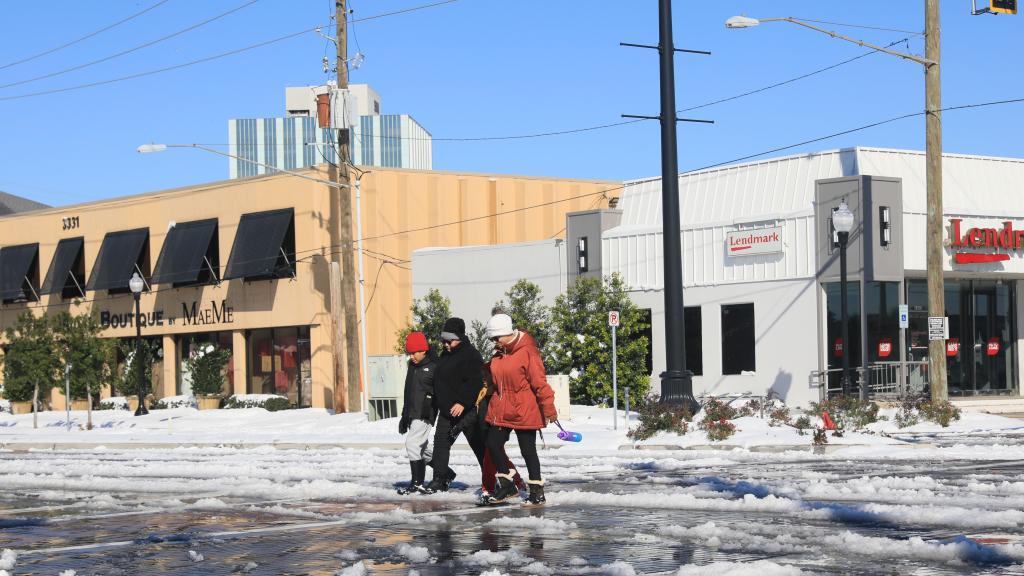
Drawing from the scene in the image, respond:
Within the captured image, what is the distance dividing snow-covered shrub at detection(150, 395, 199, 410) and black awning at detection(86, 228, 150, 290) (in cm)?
488

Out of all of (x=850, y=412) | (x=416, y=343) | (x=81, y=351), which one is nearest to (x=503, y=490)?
(x=416, y=343)

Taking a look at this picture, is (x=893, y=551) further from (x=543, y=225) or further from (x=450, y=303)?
(x=543, y=225)

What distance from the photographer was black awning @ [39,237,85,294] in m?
48.8

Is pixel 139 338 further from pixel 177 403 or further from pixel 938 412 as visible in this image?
pixel 938 412

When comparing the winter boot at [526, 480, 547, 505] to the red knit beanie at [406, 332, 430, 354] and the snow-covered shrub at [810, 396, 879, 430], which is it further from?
the snow-covered shrub at [810, 396, 879, 430]

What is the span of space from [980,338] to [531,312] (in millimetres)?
11657

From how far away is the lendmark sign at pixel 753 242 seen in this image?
3144cm

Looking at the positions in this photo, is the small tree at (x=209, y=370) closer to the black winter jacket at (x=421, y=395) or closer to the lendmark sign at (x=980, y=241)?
the lendmark sign at (x=980, y=241)

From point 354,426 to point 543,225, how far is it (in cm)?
1493

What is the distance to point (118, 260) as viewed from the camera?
46.5 metres

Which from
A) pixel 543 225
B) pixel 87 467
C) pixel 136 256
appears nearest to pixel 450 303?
pixel 543 225

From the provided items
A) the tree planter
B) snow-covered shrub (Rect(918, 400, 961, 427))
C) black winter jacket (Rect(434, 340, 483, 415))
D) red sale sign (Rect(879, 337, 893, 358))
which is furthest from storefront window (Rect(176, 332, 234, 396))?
black winter jacket (Rect(434, 340, 483, 415))

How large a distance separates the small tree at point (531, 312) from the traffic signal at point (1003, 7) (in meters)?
16.5

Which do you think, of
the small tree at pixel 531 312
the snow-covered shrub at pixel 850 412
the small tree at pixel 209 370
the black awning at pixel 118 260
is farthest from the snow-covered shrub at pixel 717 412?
the black awning at pixel 118 260
